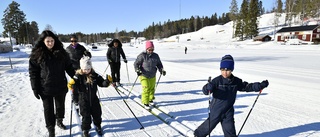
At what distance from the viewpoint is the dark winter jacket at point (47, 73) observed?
3.53 m

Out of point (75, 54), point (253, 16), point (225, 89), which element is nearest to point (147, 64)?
point (75, 54)

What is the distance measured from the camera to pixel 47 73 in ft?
11.8

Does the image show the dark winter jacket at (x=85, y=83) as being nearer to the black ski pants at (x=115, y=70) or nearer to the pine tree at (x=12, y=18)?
the black ski pants at (x=115, y=70)

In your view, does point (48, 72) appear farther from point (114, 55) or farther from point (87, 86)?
point (114, 55)

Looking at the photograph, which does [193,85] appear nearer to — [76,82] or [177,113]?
[177,113]

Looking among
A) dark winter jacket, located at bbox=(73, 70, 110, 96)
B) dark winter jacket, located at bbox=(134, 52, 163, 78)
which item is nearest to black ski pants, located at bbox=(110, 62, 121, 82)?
dark winter jacket, located at bbox=(134, 52, 163, 78)

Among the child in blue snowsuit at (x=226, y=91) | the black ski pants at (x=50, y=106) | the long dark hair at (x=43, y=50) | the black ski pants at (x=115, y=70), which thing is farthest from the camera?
the black ski pants at (x=115, y=70)

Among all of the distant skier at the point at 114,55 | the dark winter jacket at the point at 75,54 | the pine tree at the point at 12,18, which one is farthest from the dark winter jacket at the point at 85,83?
the pine tree at the point at 12,18

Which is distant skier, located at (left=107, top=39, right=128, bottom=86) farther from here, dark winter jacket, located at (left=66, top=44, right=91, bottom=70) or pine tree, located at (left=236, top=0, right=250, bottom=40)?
pine tree, located at (left=236, top=0, right=250, bottom=40)

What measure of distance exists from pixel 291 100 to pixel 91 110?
564 centimetres

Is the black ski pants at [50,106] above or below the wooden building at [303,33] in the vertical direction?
below

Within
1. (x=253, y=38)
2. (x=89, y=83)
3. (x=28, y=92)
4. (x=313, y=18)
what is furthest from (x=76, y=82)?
(x=313, y=18)

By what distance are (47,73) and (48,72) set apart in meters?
0.02

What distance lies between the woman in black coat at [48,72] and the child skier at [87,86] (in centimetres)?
29
